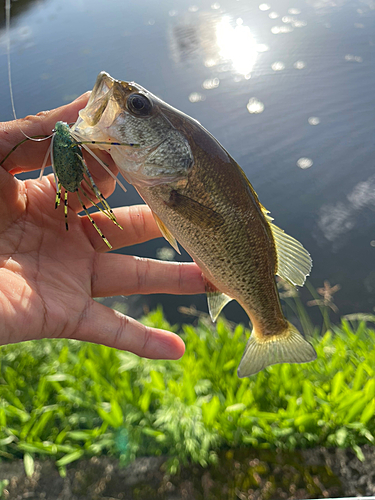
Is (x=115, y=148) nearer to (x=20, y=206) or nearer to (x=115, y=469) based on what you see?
(x=20, y=206)

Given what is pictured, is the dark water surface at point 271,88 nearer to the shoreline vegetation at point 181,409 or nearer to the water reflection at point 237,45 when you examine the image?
the water reflection at point 237,45

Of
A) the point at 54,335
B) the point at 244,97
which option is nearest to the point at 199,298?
the point at 54,335

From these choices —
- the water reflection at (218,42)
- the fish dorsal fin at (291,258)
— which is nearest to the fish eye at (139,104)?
the fish dorsal fin at (291,258)

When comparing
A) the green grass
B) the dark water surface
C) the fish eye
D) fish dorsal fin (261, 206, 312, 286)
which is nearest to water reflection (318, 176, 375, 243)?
the dark water surface

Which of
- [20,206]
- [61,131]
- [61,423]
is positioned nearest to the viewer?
[61,131]

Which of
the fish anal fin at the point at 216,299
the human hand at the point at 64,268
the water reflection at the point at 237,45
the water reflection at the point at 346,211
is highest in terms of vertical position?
the human hand at the point at 64,268

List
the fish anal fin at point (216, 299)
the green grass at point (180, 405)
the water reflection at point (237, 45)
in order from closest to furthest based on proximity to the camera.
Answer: the fish anal fin at point (216, 299) → the green grass at point (180, 405) → the water reflection at point (237, 45)
